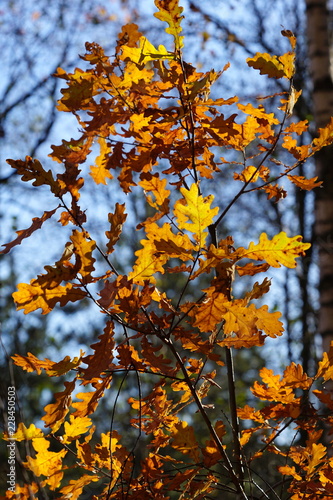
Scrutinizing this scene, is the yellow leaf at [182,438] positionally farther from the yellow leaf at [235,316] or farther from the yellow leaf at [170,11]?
the yellow leaf at [170,11]

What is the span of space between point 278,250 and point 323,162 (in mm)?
2294

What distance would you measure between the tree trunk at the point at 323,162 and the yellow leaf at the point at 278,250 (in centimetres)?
179

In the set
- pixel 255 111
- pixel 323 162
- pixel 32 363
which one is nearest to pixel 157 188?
pixel 255 111

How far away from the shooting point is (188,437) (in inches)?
49.6

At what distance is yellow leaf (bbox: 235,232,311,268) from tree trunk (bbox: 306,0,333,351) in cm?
179

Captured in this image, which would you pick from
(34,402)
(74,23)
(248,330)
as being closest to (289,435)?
(248,330)

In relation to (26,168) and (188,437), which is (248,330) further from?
(26,168)

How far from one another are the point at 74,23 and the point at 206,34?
2099 mm

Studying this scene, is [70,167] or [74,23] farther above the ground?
[74,23]

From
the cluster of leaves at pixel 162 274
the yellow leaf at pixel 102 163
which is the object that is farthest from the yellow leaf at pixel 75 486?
the yellow leaf at pixel 102 163

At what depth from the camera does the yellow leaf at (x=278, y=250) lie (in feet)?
3.49

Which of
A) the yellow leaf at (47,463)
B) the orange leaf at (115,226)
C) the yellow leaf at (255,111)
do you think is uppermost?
the yellow leaf at (255,111)

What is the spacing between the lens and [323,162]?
3.21m

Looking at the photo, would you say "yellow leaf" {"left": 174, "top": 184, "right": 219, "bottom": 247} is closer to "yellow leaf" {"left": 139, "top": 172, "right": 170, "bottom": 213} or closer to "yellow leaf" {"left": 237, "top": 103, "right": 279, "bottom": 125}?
"yellow leaf" {"left": 139, "top": 172, "right": 170, "bottom": 213}
